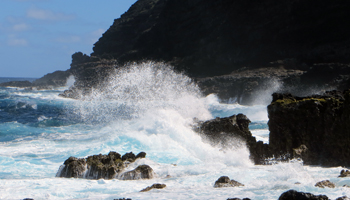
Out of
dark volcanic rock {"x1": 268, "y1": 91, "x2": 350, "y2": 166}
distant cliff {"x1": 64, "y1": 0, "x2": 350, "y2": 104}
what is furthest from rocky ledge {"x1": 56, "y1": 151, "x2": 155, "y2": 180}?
distant cliff {"x1": 64, "y1": 0, "x2": 350, "y2": 104}

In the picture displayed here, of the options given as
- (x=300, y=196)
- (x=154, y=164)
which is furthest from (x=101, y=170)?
(x=300, y=196)

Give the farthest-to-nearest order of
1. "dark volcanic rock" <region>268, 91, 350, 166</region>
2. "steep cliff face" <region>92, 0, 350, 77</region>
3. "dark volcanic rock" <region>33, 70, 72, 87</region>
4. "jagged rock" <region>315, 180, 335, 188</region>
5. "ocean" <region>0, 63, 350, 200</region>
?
"dark volcanic rock" <region>33, 70, 72, 87</region> → "steep cliff face" <region>92, 0, 350, 77</region> → "dark volcanic rock" <region>268, 91, 350, 166</region> → "ocean" <region>0, 63, 350, 200</region> → "jagged rock" <region>315, 180, 335, 188</region>

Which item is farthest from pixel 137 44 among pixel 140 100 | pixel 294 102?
pixel 294 102

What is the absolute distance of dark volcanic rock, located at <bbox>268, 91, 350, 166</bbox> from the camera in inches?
543

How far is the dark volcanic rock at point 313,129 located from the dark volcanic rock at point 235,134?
75cm

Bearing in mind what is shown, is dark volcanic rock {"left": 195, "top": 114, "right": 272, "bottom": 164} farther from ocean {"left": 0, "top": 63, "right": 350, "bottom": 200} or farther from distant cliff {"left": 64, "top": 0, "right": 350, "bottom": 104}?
distant cliff {"left": 64, "top": 0, "right": 350, "bottom": 104}

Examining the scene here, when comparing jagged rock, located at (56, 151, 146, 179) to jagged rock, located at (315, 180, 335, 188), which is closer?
jagged rock, located at (315, 180, 335, 188)

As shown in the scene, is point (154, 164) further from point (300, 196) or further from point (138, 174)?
point (300, 196)

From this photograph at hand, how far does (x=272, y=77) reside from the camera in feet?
179

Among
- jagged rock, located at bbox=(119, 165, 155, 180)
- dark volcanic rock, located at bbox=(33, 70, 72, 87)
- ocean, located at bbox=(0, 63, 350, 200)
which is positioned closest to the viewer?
ocean, located at bbox=(0, 63, 350, 200)

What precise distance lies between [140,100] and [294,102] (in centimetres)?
4118

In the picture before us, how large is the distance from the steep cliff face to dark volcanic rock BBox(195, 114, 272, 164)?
137ft

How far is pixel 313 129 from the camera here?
47.9ft

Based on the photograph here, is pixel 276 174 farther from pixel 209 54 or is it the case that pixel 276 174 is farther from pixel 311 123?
pixel 209 54
